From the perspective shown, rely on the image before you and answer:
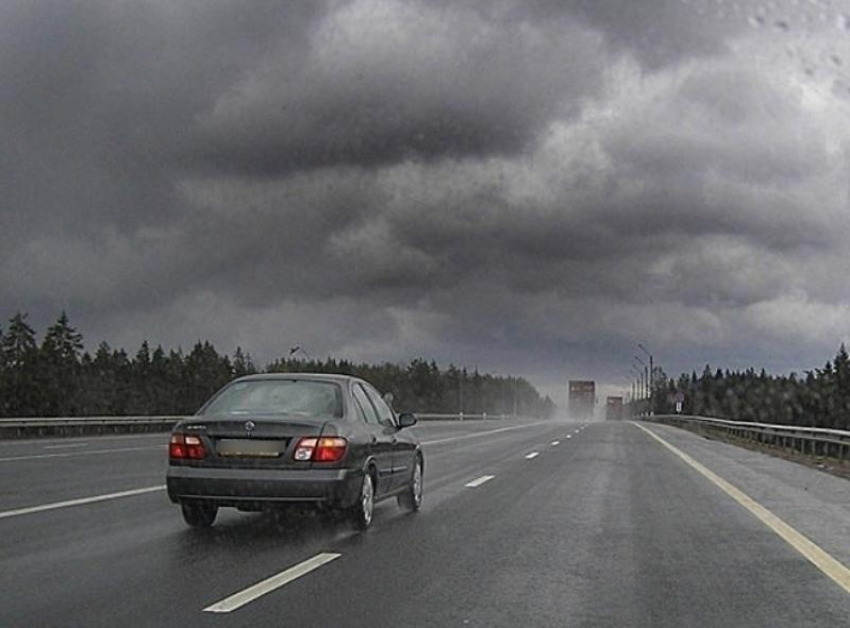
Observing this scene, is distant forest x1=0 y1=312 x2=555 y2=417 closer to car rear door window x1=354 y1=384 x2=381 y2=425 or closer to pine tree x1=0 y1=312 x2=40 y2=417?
pine tree x1=0 y1=312 x2=40 y2=417

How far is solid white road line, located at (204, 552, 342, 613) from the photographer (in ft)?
20.2

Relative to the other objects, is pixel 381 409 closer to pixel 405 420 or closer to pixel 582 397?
pixel 405 420

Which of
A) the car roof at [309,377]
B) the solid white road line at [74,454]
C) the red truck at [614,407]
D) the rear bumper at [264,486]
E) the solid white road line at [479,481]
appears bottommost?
the solid white road line at [479,481]

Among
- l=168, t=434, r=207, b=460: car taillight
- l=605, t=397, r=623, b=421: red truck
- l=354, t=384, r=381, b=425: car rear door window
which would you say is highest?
→ l=605, t=397, r=623, b=421: red truck

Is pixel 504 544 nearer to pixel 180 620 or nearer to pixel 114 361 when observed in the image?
pixel 180 620

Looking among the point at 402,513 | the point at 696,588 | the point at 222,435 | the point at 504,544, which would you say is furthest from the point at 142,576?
the point at 402,513

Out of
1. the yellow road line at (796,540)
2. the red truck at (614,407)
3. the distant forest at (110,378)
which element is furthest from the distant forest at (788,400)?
the yellow road line at (796,540)

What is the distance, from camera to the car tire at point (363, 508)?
9.45 metres

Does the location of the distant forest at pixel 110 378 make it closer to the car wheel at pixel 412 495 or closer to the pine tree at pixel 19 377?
the pine tree at pixel 19 377

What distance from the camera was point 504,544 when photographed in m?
9.01

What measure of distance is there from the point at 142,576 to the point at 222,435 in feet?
6.68

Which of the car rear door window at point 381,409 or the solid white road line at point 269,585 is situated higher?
the car rear door window at point 381,409

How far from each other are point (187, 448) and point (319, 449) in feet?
4.05

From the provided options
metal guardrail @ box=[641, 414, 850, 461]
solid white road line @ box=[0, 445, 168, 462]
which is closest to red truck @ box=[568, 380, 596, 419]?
metal guardrail @ box=[641, 414, 850, 461]
